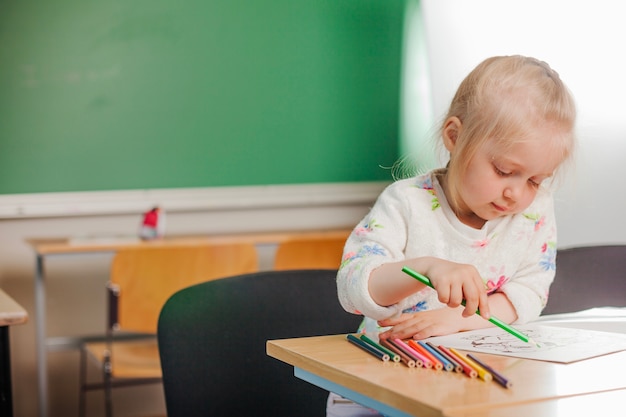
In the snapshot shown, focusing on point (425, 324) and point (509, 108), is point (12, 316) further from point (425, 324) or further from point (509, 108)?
point (509, 108)

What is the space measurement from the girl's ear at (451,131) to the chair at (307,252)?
5.79 ft

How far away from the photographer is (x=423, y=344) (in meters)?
1.03

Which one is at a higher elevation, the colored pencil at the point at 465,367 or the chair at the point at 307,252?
the colored pencil at the point at 465,367

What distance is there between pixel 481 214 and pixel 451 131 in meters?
0.14

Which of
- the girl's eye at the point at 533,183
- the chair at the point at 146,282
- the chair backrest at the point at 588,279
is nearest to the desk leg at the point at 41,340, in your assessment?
the chair at the point at 146,282

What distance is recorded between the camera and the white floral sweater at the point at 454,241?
1.38m

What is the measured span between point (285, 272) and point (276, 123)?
2.38 meters

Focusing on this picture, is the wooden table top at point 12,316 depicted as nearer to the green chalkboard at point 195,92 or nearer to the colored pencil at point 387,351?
the colored pencil at point 387,351

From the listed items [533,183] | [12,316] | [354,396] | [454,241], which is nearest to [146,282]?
[12,316]

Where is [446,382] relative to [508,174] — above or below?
below

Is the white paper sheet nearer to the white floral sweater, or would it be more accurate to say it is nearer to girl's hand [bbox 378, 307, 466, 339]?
girl's hand [bbox 378, 307, 466, 339]

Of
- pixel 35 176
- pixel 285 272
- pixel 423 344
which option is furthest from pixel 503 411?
pixel 35 176

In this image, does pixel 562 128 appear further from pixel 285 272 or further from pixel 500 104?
pixel 285 272

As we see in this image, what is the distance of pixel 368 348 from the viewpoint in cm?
105
